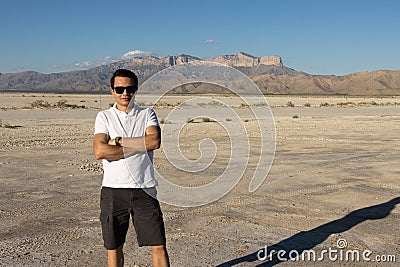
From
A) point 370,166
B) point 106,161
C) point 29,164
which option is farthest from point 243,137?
point 106,161

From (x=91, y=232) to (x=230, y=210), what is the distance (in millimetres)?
2242

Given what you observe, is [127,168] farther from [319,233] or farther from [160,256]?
[319,233]

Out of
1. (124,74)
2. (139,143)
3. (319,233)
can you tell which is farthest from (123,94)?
(319,233)

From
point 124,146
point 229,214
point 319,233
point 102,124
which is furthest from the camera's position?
point 229,214

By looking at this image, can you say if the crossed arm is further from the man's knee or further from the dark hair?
the man's knee

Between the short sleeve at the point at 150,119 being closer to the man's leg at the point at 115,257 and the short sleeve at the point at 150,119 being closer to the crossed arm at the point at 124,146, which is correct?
the crossed arm at the point at 124,146

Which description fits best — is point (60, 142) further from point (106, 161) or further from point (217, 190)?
point (106, 161)

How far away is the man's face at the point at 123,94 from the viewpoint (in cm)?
405

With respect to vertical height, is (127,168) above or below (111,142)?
below

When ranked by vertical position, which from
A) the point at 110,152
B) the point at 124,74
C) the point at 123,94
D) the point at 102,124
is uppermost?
the point at 124,74

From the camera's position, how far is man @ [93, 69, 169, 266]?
4016mm

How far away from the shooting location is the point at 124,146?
3973 mm

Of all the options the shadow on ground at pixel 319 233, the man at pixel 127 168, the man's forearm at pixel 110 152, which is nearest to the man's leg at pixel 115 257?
the man at pixel 127 168

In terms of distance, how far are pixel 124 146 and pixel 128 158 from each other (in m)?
0.12
